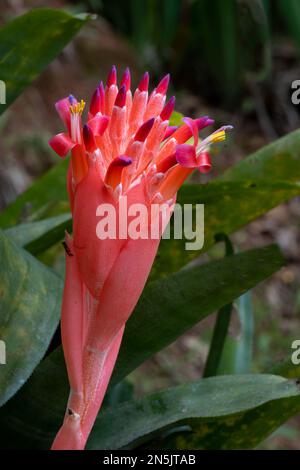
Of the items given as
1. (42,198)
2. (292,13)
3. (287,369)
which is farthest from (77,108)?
(292,13)

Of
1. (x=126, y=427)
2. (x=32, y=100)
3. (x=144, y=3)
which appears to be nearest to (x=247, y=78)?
(x=144, y=3)

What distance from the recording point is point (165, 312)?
0.69m

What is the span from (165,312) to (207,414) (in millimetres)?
100

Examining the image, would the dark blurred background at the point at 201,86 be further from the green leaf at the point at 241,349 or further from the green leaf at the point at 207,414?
the green leaf at the point at 207,414

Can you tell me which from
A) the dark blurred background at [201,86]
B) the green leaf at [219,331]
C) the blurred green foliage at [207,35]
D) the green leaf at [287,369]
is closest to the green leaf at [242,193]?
the green leaf at [219,331]

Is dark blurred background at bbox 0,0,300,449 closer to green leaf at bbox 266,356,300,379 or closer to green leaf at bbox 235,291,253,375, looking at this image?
green leaf at bbox 235,291,253,375

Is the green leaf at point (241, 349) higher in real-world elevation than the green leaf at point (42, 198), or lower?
lower

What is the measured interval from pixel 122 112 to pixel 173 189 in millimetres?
64

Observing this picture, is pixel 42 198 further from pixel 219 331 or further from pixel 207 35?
pixel 207 35

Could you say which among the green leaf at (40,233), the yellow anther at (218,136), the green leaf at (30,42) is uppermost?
the green leaf at (30,42)

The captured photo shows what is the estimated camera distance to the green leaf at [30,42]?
78cm

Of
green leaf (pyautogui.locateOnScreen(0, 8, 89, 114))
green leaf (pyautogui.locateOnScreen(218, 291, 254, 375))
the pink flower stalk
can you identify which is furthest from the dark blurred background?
the pink flower stalk

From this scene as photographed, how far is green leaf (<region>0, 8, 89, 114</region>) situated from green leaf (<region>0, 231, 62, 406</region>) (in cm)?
20

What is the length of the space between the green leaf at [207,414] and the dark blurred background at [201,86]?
1168 millimetres
